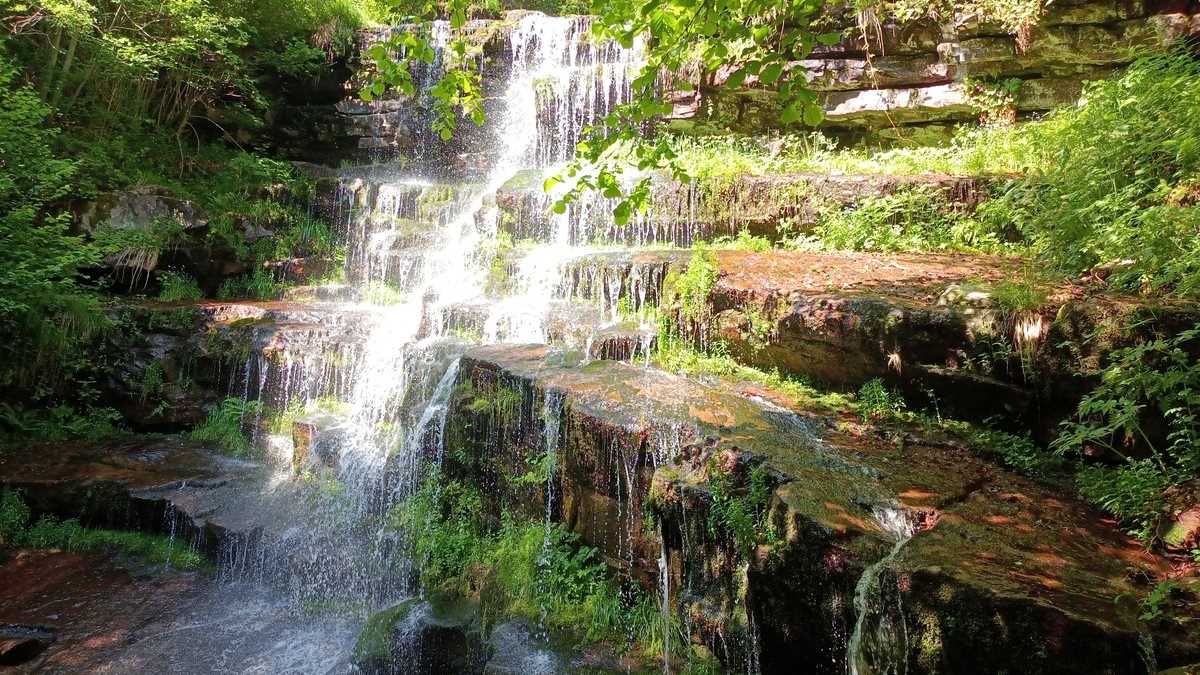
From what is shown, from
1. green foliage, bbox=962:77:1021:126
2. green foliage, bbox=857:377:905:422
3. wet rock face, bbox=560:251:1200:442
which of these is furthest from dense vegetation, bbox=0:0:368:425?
green foliage, bbox=962:77:1021:126

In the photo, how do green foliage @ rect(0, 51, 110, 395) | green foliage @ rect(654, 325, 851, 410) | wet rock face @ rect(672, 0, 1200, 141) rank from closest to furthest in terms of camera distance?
green foliage @ rect(654, 325, 851, 410) → green foliage @ rect(0, 51, 110, 395) → wet rock face @ rect(672, 0, 1200, 141)

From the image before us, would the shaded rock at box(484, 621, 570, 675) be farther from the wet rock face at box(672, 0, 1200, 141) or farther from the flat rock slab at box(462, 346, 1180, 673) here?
the wet rock face at box(672, 0, 1200, 141)

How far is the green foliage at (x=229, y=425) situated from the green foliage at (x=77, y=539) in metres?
1.68

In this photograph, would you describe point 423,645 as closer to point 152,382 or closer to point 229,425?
point 229,425

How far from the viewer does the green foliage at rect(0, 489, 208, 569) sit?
264 inches

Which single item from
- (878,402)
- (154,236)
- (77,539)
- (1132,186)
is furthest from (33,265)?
(1132,186)

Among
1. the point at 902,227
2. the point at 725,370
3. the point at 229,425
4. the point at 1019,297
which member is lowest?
the point at 229,425

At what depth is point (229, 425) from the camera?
869 centimetres

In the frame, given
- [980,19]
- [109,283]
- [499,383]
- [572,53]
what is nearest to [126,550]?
[499,383]

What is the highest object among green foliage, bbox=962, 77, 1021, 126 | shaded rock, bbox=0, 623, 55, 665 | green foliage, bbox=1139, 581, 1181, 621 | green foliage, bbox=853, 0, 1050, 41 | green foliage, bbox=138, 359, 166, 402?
green foliage, bbox=853, 0, 1050, 41

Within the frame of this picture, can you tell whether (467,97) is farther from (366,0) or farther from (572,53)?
(366,0)

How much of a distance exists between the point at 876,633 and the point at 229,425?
8800 millimetres

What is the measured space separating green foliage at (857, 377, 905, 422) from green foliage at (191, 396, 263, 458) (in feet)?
26.1

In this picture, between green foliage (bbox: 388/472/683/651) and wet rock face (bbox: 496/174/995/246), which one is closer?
green foliage (bbox: 388/472/683/651)
